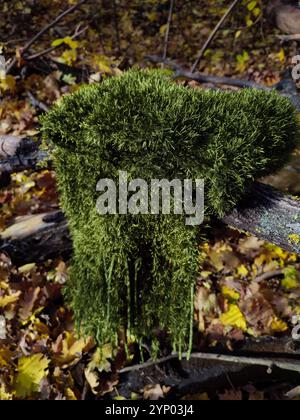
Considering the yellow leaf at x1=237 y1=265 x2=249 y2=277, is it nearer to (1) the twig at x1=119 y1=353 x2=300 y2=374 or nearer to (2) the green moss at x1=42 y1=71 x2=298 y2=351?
(1) the twig at x1=119 y1=353 x2=300 y2=374

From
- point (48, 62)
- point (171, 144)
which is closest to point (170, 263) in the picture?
point (171, 144)

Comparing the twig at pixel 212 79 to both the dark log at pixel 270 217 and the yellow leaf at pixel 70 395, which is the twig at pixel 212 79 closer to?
the dark log at pixel 270 217

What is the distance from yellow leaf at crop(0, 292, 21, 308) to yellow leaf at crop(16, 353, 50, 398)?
41 cm

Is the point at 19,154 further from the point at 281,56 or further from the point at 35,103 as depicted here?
the point at 281,56

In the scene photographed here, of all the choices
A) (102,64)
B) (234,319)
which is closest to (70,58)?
(102,64)

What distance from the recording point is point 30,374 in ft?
7.99

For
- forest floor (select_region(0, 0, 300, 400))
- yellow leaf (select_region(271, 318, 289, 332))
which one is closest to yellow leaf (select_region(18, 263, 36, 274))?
forest floor (select_region(0, 0, 300, 400))

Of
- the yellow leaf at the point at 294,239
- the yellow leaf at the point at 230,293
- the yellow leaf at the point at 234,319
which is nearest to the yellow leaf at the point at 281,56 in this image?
the yellow leaf at the point at 230,293

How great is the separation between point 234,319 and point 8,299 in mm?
1676

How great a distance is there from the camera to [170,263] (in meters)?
1.93

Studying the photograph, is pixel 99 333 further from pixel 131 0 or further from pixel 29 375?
pixel 131 0

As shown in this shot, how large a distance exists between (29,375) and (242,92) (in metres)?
2.15

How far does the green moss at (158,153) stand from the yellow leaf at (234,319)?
0.93m

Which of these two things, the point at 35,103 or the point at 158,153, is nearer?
the point at 158,153
